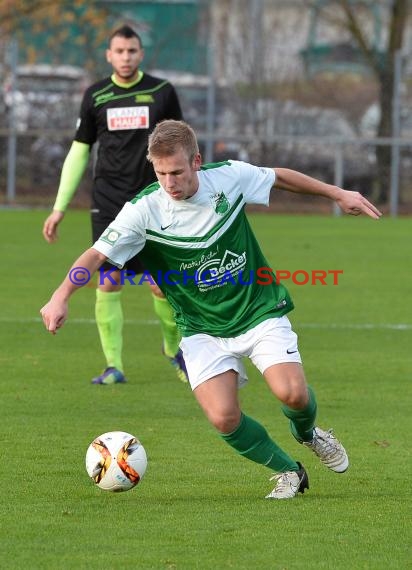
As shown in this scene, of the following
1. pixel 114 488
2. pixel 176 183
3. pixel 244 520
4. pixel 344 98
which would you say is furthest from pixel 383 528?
pixel 344 98

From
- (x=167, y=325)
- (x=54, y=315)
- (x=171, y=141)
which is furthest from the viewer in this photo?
(x=167, y=325)

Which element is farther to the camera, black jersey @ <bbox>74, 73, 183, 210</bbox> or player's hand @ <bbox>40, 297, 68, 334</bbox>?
black jersey @ <bbox>74, 73, 183, 210</bbox>

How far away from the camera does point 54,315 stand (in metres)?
4.93

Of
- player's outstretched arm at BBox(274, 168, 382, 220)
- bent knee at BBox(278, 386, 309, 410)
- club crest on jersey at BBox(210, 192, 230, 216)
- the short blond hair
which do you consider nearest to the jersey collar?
player's outstretched arm at BBox(274, 168, 382, 220)

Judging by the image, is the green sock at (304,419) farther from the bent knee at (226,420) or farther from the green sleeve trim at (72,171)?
the green sleeve trim at (72,171)

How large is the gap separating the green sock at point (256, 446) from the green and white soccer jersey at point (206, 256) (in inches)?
16.6

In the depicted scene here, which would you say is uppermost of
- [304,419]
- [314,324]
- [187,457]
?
[304,419]

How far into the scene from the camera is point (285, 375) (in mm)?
5457

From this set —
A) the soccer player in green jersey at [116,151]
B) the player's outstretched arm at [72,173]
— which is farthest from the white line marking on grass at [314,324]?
the player's outstretched arm at [72,173]

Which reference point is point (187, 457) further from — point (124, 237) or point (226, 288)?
point (124, 237)

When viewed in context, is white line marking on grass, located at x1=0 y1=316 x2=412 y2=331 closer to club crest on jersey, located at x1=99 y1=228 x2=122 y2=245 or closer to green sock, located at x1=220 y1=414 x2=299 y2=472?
green sock, located at x1=220 y1=414 x2=299 y2=472

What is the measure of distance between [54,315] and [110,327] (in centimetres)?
359

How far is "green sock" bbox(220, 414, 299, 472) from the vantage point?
5531 mm

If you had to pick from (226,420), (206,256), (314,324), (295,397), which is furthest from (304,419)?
(314,324)
